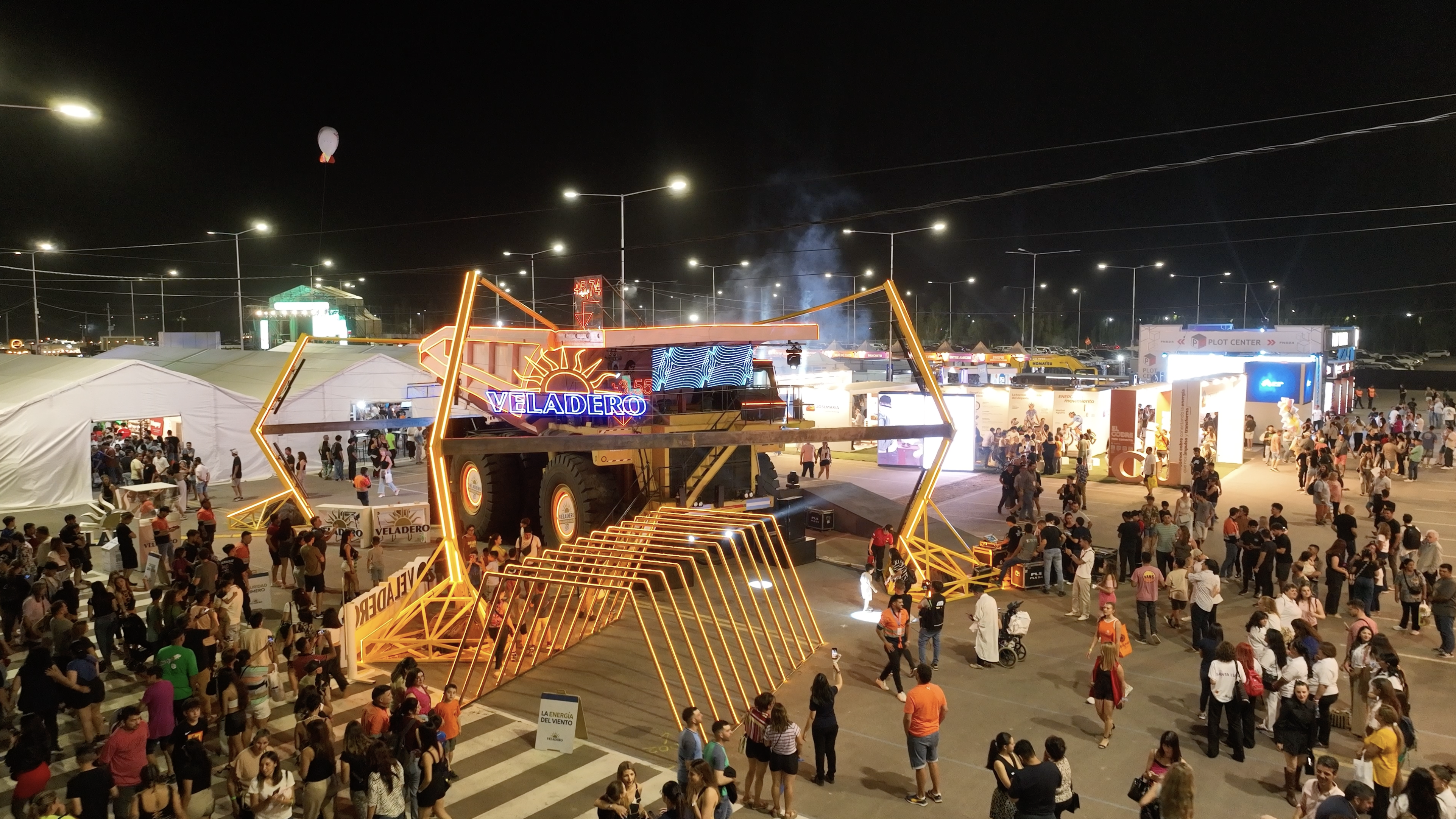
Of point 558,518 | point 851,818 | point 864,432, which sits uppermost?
point 864,432

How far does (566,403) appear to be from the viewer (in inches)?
616

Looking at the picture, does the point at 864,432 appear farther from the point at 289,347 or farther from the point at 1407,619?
the point at 289,347

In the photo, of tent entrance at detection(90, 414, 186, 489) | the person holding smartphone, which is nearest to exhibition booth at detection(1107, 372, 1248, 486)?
the person holding smartphone

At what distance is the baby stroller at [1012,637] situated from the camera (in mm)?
11820

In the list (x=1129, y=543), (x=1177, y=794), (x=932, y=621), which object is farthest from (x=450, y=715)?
(x=1129, y=543)

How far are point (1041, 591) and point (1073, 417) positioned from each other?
1718cm

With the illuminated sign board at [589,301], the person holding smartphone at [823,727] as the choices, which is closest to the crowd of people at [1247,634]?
the person holding smartphone at [823,727]

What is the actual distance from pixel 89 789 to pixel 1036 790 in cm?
720

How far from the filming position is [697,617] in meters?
9.20

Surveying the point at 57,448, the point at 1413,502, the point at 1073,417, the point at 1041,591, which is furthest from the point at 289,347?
the point at 1413,502

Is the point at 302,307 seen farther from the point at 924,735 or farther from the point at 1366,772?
the point at 1366,772

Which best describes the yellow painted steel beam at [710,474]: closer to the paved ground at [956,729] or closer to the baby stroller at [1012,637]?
the paved ground at [956,729]

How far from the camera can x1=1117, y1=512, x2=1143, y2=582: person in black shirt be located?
15.4 m

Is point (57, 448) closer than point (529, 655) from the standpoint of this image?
No
